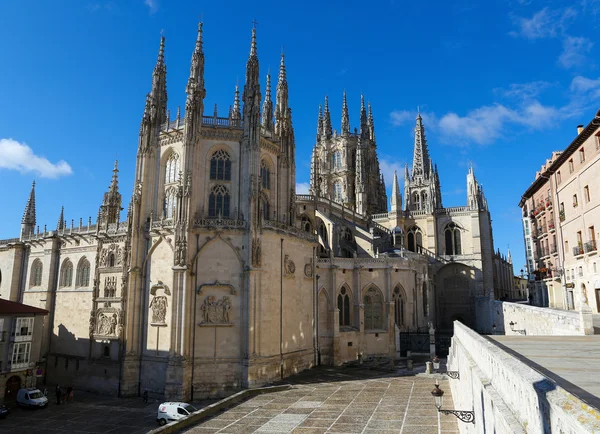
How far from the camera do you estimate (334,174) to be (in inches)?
2854

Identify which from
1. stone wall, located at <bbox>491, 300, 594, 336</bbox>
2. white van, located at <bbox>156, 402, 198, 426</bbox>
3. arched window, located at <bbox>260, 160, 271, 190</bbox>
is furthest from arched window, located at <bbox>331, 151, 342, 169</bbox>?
white van, located at <bbox>156, 402, 198, 426</bbox>

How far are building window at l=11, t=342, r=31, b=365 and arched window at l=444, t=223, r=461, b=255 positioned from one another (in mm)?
47091

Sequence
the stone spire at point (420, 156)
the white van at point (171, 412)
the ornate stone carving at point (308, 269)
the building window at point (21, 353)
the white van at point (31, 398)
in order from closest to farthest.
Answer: the white van at point (171, 412)
the white van at point (31, 398)
the building window at point (21, 353)
the ornate stone carving at point (308, 269)
the stone spire at point (420, 156)

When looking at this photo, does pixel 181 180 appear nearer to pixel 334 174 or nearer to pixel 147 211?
pixel 147 211

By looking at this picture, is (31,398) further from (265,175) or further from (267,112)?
(267,112)

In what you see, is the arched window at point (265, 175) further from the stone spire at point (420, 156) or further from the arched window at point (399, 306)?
the stone spire at point (420, 156)

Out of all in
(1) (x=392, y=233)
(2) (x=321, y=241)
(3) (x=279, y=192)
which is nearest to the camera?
(3) (x=279, y=192)

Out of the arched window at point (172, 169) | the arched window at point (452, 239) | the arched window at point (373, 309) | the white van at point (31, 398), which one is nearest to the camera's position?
the white van at point (31, 398)

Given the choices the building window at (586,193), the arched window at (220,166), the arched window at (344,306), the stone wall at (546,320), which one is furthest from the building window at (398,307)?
the arched window at (220,166)

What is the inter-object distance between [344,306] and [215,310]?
16.2 meters

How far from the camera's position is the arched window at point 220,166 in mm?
32688

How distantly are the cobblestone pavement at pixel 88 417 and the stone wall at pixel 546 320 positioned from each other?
20.4 m

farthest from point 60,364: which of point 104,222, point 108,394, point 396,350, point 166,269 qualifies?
point 396,350

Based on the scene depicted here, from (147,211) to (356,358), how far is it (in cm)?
2267
